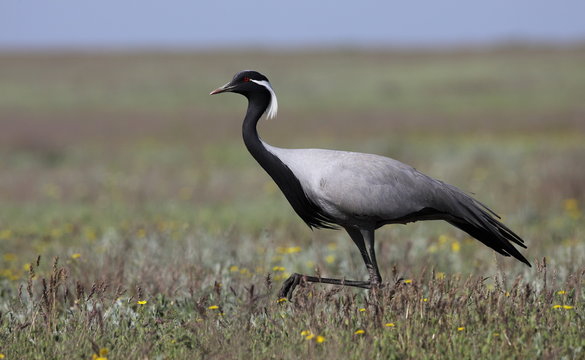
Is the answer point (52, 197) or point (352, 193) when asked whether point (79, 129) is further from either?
point (352, 193)

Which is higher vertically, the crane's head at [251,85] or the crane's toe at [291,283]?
the crane's head at [251,85]

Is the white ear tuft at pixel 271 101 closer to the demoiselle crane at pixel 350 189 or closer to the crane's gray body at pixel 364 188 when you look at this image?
the demoiselle crane at pixel 350 189

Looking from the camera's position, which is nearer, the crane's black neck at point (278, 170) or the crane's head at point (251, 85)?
the crane's black neck at point (278, 170)

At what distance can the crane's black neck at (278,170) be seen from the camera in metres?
5.15

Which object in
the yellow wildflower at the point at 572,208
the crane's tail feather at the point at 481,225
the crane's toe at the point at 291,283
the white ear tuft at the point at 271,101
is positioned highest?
the white ear tuft at the point at 271,101

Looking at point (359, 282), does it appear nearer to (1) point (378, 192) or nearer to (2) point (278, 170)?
(1) point (378, 192)

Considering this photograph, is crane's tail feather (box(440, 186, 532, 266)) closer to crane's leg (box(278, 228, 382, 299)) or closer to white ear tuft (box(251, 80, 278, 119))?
crane's leg (box(278, 228, 382, 299))

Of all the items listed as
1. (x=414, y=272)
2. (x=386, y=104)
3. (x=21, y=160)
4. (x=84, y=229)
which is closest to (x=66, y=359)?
(x=414, y=272)

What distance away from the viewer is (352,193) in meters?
5.05

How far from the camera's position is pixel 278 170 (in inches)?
203

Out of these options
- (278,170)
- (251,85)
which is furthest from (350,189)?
(251,85)

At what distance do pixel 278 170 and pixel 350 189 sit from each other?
21.2 inches

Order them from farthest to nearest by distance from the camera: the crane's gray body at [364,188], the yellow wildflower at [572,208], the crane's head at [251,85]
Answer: the yellow wildflower at [572,208]
the crane's head at [251,85]
the crane's gray body at [364,188]

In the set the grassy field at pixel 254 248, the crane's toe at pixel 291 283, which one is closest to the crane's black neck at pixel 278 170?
the crane's toe at pixel 291 283
